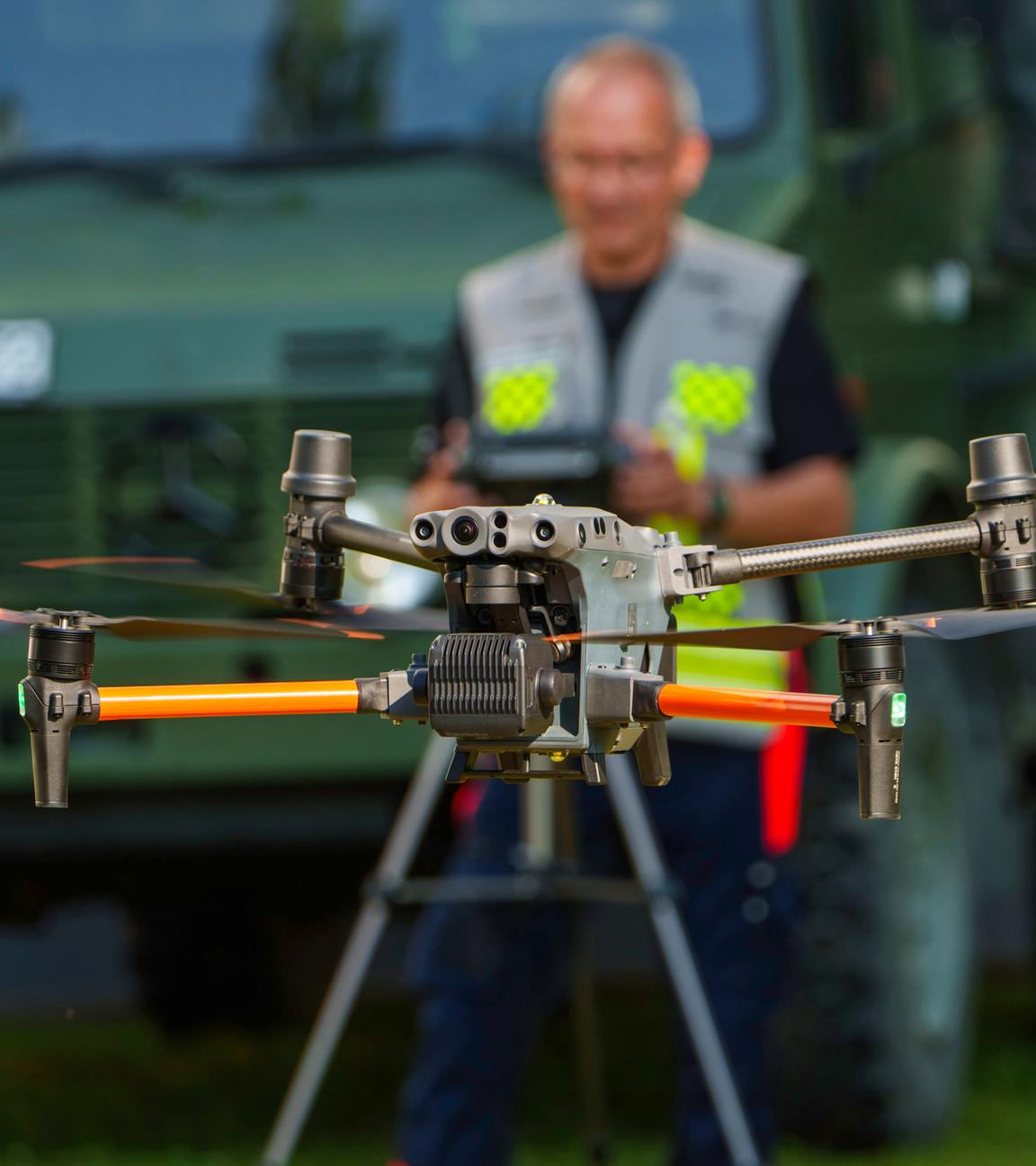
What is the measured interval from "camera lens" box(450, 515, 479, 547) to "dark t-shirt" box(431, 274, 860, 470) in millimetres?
2091

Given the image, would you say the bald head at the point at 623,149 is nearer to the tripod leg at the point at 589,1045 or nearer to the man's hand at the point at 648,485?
the man's hand at the point at 648,485

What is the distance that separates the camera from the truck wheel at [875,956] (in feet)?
14.2

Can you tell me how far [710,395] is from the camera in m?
3.62

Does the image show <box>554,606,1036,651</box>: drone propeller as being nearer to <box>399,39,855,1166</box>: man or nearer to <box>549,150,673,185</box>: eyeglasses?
<box>399,39,855,1166</box>: man

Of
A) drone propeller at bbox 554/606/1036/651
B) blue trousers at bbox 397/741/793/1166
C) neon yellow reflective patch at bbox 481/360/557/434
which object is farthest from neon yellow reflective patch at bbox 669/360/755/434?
drone propeller at bbox 554/606/1036/651

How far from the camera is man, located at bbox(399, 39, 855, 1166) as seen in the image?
3.45 m

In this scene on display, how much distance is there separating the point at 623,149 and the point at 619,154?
1 cm

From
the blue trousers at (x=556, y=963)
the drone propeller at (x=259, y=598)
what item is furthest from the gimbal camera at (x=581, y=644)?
the blue trousers at (x=556, y=963)

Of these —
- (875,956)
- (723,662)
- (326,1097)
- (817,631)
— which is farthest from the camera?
(326,1097)

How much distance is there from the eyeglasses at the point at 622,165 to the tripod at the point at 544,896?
953 millimetres

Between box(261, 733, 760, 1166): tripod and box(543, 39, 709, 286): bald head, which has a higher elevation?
box(543, 39, 709, 286): bald head

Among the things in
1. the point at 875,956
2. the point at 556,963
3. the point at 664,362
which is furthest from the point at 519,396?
the point at 875,956

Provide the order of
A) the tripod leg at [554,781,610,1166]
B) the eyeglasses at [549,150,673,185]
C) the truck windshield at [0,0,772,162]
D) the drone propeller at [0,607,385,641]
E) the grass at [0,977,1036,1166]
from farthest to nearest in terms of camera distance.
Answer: the grass at [0,977,1036,1166] → the truck windshield at [0,0,772,162] → the tripod leg at [554,781,610,1166] → the eyeglasses at [549,150,673,185] → the drone propeller at [0,607,385,641]

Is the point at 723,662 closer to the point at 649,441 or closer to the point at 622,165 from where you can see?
the point at 649,441
